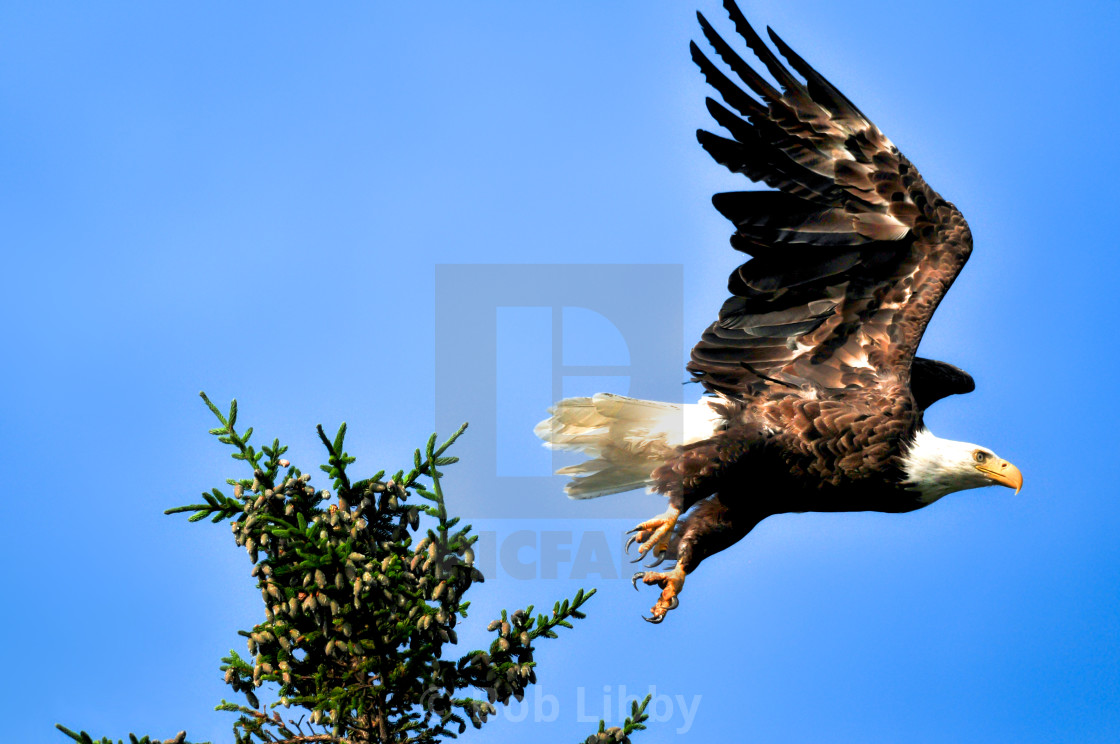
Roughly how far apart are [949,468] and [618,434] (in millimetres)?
1782

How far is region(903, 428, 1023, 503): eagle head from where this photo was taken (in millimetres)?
5570

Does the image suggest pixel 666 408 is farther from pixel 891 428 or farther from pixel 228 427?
pixel 228 427

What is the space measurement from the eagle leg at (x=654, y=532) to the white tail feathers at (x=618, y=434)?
44cm

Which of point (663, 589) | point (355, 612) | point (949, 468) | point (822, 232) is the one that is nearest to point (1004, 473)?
point (949, 468)

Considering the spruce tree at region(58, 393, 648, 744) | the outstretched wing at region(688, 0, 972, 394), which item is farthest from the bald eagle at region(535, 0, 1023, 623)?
the spruce tree at region(58, 393, 648, 744)

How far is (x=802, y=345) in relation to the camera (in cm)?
598

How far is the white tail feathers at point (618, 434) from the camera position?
237 inches

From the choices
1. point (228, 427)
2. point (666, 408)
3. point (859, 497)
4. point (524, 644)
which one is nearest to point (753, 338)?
point (666, 408)

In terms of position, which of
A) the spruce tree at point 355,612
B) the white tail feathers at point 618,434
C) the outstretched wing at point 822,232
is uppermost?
the outstretched wing at point 822,232

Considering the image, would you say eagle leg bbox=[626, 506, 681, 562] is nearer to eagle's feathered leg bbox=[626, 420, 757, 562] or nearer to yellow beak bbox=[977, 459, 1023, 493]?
eagle's feathered leg bbox=[626, 420, 757, 562]

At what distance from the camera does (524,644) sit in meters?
4.16

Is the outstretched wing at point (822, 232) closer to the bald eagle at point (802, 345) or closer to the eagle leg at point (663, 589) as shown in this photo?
the bald eagle at point (802, 345)

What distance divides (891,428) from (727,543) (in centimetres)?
104

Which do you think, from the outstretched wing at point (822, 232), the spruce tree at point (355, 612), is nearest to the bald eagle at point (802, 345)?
the outstretched wing at point (822, 232)
